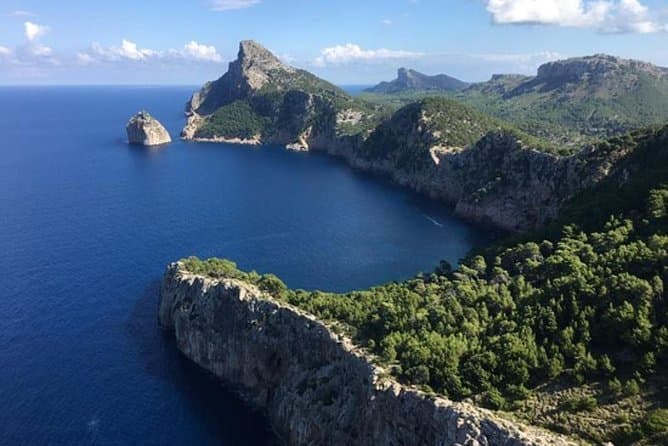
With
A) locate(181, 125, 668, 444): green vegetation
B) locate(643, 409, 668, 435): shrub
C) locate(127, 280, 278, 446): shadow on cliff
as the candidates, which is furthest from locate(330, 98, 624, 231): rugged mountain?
locate(127, 280, 278, 446): shadow on cliff

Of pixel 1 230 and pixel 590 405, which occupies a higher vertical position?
pixel 590 405

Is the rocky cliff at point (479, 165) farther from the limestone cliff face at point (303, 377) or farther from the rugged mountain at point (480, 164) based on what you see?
the limestone cliff face at point (303, 377)

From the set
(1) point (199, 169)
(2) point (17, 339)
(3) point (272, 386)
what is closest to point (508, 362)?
(3) point (272, 386)

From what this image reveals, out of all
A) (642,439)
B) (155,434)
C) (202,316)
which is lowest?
(155,434)

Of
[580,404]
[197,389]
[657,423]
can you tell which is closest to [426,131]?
[197,389]

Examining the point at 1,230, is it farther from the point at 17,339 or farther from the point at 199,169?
the point at 199,169

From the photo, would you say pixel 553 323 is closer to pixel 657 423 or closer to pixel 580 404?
pixel 580 404
